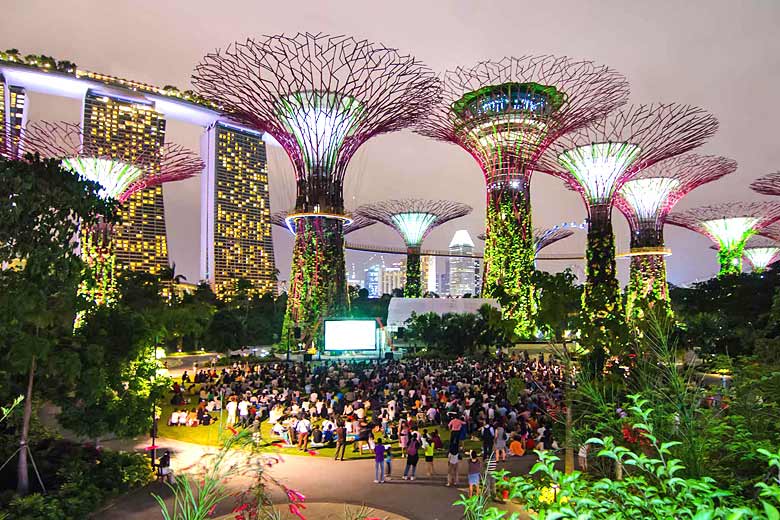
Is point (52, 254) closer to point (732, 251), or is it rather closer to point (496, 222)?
point (496, 222)

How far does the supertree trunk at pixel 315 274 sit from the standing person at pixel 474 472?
19446 mm

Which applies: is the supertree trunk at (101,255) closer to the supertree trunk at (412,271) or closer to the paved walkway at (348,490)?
the paved walkway at (348,490)

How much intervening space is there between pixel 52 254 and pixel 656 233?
4019cm

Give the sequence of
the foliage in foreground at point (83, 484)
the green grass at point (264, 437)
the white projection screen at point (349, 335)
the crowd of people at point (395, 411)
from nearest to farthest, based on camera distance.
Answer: the foliage in foreground at point (83, 484) → the crowd of people at point (395, 411) → the green grass at point (264, 437) → the white projection screen at point (349, 335)

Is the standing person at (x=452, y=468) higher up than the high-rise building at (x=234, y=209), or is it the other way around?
the high-rise building at (x=234, y=209)

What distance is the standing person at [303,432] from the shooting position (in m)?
13.8

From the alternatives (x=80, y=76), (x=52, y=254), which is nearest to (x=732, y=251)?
(x=52, y=254)

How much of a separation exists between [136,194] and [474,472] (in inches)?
4307

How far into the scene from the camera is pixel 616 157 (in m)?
33.8

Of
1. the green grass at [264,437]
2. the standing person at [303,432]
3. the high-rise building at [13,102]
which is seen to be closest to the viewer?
the green grass at [264,437]

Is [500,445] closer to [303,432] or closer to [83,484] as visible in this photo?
[303,432]

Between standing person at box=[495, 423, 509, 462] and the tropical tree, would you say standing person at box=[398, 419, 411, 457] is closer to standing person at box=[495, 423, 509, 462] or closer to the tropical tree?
standing person at box=[495, 423, 509, 462]

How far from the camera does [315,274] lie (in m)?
30.6

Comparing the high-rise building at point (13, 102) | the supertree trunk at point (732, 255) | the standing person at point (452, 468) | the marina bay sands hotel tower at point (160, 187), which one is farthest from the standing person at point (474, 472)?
the high-rise building at point (13, 102)
